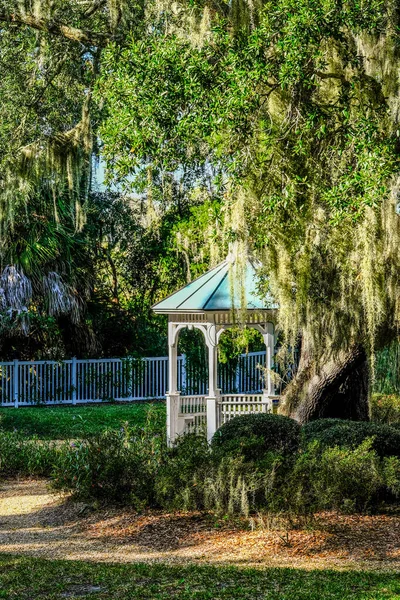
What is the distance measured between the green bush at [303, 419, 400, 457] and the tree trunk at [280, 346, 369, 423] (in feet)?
4.42

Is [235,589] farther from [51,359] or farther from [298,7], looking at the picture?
[51,359]

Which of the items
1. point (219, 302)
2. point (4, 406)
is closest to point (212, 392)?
point (219, 302)

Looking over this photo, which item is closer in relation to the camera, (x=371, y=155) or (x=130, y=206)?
(x=371, y=155)

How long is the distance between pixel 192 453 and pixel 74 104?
29.1 feet

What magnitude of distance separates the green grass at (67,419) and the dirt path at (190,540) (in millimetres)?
6093

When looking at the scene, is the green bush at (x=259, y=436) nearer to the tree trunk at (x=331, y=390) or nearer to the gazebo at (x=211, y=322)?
the tree trunk at (x=331, y=390)

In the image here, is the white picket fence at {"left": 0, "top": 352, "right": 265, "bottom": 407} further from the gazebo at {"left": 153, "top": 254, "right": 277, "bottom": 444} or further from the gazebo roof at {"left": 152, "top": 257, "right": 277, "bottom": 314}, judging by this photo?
the gazebo roof at {"left": 152, "top": 257, "right": 277, "bottom": 314}

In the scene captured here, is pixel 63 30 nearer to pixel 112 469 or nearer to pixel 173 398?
pixel 173 398

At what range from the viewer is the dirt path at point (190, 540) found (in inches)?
308

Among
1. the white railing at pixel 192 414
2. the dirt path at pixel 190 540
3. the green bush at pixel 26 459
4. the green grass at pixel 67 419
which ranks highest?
the white railing at pixel 192 414

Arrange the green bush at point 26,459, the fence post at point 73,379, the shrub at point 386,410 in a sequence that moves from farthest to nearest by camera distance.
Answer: the fence post at point 73,379 < the shrub at point 386,410 < the green bush at point 26,459

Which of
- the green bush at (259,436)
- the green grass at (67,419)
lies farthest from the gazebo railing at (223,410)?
the green grass at (67,419)

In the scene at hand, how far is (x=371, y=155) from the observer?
7953 millimetres

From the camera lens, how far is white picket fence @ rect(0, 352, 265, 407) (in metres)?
21.2
